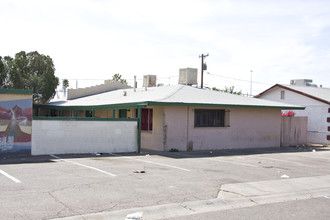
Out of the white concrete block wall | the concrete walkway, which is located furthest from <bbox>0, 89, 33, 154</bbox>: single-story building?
the concrete walkway

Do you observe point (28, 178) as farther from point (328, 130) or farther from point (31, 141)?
point (328, 130)

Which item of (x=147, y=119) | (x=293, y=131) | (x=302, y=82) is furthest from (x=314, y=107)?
(x=147, y=119)

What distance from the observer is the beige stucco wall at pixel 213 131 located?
1984 cm

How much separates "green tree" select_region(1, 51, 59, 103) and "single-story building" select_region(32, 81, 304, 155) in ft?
53.2

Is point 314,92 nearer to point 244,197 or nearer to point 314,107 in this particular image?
point 314,107

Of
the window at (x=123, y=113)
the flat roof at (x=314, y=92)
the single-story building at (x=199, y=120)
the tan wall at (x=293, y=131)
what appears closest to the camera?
the single-story building at (x=199, y=120)

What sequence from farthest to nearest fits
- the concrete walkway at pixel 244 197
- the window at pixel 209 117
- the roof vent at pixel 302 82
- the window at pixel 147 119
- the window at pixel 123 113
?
the roof vent at pixel 302 82
the window at pixel 123 113
the window at pixel 147 119
the window at pixel 209 117
the concrete walkway at pixel 244 197

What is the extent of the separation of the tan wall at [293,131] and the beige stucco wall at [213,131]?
813mm

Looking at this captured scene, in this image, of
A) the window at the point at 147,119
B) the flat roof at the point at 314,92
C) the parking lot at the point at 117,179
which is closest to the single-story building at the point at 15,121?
the parking lot at the point at 117,179

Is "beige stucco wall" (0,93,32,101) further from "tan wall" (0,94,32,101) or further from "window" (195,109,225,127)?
"window" (195,109,225,127)

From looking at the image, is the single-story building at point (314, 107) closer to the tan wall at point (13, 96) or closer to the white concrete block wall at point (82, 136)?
the white concrete block wall at point (82, 136)

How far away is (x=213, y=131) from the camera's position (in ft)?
70.5

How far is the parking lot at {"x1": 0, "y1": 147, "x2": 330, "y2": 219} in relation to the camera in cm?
779

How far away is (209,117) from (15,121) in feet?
34.8
